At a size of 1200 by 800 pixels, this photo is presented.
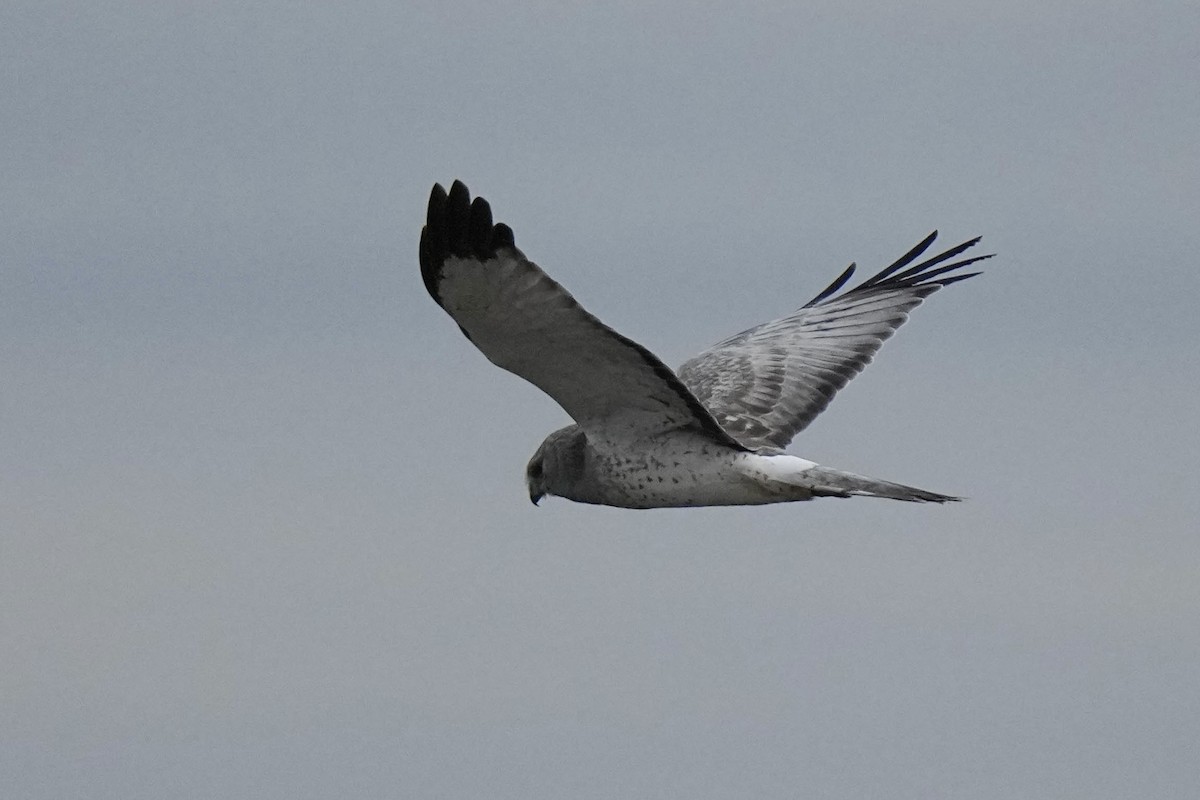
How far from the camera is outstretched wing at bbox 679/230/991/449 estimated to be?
13680 millimetres

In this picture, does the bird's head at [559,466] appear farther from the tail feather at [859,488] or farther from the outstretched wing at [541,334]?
the tail feather at [859,488]

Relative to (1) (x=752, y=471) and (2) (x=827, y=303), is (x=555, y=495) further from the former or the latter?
(2) (x=827, y=303)

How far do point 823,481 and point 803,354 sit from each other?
3480mm

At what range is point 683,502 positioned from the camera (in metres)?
12.1

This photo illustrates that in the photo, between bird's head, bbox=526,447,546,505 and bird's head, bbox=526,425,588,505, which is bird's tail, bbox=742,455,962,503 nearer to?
bird's head, bbox=526,425,588,505

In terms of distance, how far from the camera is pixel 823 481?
11.5m

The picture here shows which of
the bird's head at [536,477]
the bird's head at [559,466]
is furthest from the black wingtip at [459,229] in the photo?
the bird's head at [536,477]

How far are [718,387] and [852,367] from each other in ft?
3.63

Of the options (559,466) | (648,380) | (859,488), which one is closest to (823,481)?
(859,488)

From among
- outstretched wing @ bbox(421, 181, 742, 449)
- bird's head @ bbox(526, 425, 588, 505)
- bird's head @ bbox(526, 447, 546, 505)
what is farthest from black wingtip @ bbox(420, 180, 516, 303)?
bird's head @ bbox(526, 447, 546, 505)

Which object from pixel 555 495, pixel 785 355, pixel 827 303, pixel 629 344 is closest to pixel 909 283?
pixel 827 303

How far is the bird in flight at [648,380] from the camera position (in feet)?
32.5

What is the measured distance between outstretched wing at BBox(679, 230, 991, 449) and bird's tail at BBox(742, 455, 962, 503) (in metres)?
0.88

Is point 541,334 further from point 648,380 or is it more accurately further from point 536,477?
point 536,477
